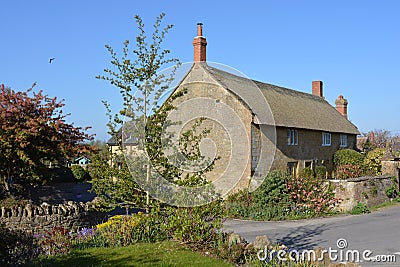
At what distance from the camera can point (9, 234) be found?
28.3 ft

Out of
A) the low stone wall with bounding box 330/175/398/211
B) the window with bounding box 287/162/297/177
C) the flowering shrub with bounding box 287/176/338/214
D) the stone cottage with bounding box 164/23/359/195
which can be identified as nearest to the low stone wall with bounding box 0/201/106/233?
the stone cottage with bounding box 164/23/359/195

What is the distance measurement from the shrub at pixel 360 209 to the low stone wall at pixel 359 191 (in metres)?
0.17

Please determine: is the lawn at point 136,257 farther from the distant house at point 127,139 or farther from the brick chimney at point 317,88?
the brick chimney at point 317,88

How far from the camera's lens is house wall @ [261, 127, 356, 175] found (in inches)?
926

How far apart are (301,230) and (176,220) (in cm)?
686

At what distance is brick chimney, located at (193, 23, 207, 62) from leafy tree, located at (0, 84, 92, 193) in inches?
392

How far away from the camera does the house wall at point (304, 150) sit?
23.5 meters

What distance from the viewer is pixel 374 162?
26.9 m

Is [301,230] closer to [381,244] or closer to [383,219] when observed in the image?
[381,244]

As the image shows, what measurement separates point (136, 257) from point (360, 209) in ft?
44.4

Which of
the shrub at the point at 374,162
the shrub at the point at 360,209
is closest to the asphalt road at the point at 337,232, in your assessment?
the shrub at the point at 360,209

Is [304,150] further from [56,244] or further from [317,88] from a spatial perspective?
[56,244]

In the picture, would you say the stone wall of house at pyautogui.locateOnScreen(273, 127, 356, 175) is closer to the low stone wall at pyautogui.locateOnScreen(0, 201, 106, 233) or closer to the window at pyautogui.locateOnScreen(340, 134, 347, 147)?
the window at pyautogui.locateOnScreen(340, 134, 347, 147)

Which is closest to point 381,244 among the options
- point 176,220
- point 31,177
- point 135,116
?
point 176,220
